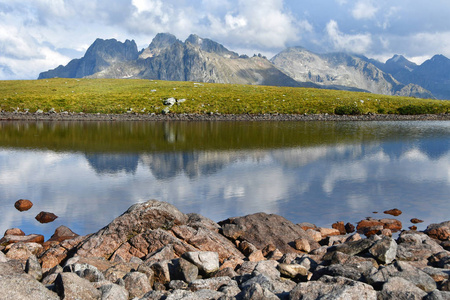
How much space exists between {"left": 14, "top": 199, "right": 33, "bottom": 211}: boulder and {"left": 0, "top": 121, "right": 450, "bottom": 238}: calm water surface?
428 millimetres

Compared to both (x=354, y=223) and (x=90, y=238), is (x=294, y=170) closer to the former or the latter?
(x=354, y=223)

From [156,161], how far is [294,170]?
1508 cm

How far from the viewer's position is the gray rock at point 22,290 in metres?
10.0

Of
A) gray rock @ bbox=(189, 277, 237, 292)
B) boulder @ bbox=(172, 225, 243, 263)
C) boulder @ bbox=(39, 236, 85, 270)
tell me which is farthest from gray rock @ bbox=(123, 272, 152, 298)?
boulder @ bbox=(39, 236, 85, 270)

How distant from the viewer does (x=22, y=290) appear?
10211mm

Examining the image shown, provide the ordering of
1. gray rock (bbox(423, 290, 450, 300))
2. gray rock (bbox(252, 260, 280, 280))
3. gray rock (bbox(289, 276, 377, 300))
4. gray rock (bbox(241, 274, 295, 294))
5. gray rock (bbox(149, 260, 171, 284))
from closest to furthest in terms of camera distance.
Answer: gray rock (bbox(289, 276, 377, 300)) → gray rock (bbox(423, 290, 450, 300)) → gray rock (bbox(241, 274, 295, 294)) → gray rock (bbox(252, 260, 280, 280)) → gray rock (bbox(149, 260, 171, 284))

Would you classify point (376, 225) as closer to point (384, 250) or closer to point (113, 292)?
point (384, 250)

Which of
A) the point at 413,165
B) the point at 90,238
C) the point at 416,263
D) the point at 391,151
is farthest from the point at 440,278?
the point at 391,151

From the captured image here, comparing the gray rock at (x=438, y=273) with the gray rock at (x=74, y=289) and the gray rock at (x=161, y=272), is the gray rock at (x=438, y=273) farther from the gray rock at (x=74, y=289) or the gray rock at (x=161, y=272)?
the gray rock at (x=74, y=289)

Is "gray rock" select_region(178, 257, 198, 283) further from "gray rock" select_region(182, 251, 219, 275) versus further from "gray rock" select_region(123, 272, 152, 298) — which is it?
"gray rock" select_region(123, 272, 152, 298)

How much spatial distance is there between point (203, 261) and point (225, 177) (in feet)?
65.1

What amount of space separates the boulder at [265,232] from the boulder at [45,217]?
35.8 ft

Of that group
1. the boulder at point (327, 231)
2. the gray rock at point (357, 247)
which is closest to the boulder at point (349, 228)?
the boulder at point (327, 231)

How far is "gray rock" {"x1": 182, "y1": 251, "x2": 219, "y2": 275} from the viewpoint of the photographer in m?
14.0
